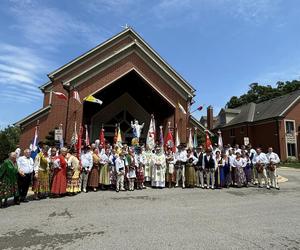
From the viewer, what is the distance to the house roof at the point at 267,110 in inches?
1437

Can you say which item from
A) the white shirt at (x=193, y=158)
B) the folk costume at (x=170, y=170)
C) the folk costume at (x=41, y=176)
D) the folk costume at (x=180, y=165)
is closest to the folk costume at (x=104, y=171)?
the folk costume at (x=41, y=176)

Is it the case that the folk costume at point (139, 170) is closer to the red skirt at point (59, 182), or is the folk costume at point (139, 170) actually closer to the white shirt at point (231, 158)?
the red skirt at point (59, 182)

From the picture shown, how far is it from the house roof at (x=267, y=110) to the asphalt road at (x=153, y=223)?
28973 mm

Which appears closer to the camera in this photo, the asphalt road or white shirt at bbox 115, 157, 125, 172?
the asphalt road

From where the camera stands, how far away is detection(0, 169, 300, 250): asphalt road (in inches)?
212

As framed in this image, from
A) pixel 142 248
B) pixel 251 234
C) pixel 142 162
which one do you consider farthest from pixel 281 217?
pixel 142 162

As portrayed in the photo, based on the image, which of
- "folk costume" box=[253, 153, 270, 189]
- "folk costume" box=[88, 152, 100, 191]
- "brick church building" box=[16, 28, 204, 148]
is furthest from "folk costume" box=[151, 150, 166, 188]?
"brick church building" box=[16, 28, 204, 148]

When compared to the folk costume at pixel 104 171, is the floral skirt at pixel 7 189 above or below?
below

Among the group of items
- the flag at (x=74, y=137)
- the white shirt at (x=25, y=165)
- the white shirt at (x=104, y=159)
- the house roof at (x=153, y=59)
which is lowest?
the white shirt at (x=25, y=165)

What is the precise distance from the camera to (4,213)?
25.9 ft

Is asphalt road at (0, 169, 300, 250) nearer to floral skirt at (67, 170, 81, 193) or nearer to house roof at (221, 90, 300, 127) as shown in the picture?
floral skirt at (67, 170, 81, 193)

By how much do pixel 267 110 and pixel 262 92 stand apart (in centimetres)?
2504

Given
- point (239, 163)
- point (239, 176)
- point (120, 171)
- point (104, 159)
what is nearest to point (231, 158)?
point (239, 163)

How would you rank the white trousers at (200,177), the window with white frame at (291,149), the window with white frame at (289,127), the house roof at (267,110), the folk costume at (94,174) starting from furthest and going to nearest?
1. the house roof at (267,110)
2. the window with white frame at (289,127)
3. the window with white frame at (291,149)
4. the white trousers at (200,177)
5. the folk costume at (94,174)
